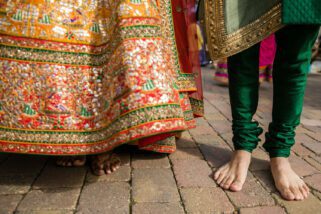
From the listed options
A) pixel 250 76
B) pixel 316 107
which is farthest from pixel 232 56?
pixel 316 107

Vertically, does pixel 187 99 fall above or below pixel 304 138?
above

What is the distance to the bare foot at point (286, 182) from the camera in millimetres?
1430

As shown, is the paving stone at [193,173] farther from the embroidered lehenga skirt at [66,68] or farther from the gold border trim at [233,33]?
the gold border trim at [233,33]

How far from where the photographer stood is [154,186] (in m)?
1.50

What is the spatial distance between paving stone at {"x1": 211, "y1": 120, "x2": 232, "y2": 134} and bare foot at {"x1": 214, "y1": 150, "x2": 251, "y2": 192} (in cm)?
73

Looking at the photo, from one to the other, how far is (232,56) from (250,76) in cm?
15

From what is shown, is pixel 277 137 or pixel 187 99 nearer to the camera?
pixel 277 137

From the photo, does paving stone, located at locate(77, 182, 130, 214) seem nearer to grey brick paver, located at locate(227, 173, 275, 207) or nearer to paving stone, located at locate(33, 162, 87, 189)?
paving stone, located at locate(33, 162, 87, 189)

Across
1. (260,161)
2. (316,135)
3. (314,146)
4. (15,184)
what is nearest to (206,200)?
(260,161)

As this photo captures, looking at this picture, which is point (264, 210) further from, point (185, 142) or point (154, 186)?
point (185, 142)

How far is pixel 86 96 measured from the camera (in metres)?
1.40

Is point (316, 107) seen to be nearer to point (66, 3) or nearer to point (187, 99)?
point (187, 99)

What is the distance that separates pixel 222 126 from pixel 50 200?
5.29 feet

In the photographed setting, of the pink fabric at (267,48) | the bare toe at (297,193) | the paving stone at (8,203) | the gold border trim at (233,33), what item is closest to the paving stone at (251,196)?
the bare toe at (297,193)
